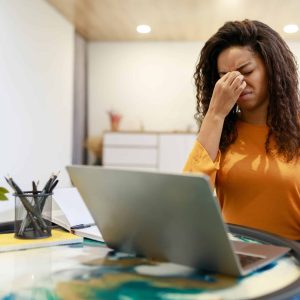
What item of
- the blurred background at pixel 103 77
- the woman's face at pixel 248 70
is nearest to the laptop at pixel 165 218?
the woman's face at pixel 248 70

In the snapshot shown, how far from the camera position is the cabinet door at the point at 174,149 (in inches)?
235

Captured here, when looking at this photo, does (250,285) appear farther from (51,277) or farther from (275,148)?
(275,148)

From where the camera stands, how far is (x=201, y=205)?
0.65m

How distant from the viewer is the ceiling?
4.63 m

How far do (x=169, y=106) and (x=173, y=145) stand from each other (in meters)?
0.80

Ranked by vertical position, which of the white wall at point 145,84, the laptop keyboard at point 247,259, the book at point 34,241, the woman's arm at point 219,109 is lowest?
the book at point 34,241

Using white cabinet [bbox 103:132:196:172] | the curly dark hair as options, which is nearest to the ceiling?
white cabinet [bbox 103:132:196:172]

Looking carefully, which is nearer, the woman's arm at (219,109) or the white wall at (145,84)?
the woman's arm at (219,109)

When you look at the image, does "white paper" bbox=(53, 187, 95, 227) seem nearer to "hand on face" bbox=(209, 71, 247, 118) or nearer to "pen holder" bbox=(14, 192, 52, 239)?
"pen holder" bbox=(14, 192, 52, 239)

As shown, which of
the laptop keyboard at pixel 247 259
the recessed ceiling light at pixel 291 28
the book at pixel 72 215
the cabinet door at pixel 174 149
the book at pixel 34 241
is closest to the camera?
the laptop keyboard at pixel 247 259

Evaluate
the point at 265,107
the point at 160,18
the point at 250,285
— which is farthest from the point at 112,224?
the point at 160,18

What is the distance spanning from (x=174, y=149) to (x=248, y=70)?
15.2 feet

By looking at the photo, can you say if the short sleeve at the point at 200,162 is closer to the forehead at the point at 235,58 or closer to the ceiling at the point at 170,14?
the forehead at the point at 235,58

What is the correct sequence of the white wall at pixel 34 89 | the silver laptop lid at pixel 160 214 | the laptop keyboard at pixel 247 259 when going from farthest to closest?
the white wall at pixel 34 89 < the laptop keyboard at pixel 247 259 < the silver laptop lid at pixel 160 214
